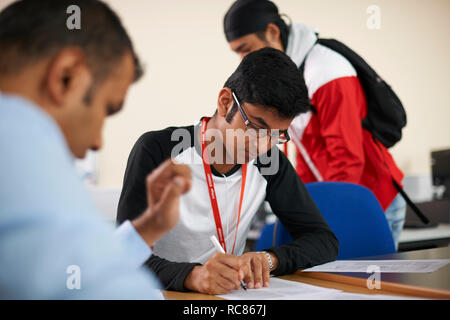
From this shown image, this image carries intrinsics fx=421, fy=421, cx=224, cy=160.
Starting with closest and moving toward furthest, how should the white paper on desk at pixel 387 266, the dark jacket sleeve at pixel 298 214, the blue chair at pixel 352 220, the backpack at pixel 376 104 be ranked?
1. the white paper on desk at pixel 387 266
2. the dark jacket sleeve at pixel 298 214
3. the blue chair at pixel 352 220
4. the backpack at pixel 376 104

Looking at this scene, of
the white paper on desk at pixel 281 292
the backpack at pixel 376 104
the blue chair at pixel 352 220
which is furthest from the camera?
the backpack at pixel 376 104

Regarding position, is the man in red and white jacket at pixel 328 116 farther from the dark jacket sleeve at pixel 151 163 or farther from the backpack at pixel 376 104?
the dark jacket sleeve at pixel 151 163

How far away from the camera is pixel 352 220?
53.9 inches

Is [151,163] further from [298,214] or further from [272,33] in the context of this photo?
[272,33]

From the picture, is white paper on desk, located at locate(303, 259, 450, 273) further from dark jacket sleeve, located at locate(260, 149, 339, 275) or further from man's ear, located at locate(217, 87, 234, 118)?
man's ear, located at locate(217, 87, 234, 118)

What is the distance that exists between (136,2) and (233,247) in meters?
0.59

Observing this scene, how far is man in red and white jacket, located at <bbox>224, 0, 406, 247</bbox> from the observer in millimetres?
1490

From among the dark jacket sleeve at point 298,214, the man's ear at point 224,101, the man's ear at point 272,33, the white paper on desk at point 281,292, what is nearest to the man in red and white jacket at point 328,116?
the man's ear at point 272,33

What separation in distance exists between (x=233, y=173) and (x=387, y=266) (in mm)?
433

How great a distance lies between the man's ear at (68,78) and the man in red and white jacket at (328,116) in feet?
3.48

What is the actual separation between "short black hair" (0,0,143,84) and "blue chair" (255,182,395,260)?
0.99 m

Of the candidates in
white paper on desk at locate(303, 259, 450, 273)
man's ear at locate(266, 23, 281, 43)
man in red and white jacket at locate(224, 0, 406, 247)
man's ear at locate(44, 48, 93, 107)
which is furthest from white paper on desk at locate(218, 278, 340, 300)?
man's ear at locate(266, 23, 281, 43)

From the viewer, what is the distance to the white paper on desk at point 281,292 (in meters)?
0.73

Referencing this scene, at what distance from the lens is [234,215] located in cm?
106
